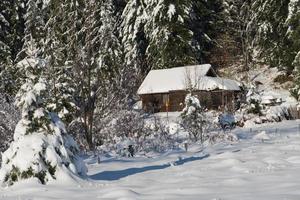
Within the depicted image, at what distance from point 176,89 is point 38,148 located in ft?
118

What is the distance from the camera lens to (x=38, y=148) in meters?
9.20

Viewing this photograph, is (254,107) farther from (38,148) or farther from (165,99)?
(38,148)

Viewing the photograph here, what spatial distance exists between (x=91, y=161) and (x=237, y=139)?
→ 6.18m

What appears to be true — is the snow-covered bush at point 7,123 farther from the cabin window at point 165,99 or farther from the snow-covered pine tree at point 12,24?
the cabin window at point 165,99

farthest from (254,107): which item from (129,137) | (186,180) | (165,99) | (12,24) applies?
(12,24)

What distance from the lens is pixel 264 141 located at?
56.9 feet

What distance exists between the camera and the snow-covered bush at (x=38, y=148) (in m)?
9.20

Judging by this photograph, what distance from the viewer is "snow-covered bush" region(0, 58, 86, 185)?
9203 mm

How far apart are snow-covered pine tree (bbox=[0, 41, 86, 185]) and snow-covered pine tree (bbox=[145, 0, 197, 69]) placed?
34065mm

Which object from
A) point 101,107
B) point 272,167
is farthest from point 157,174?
point 101,107

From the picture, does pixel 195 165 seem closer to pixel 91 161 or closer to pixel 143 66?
pixel 91 161

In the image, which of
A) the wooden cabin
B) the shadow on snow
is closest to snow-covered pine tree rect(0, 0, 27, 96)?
the wooden cabin

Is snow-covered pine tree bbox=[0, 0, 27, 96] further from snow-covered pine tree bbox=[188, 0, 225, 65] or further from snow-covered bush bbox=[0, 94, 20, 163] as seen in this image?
snow-covered bush bbox=[0, 94, 20, 163]

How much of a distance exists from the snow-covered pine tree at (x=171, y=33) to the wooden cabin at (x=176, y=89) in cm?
150
